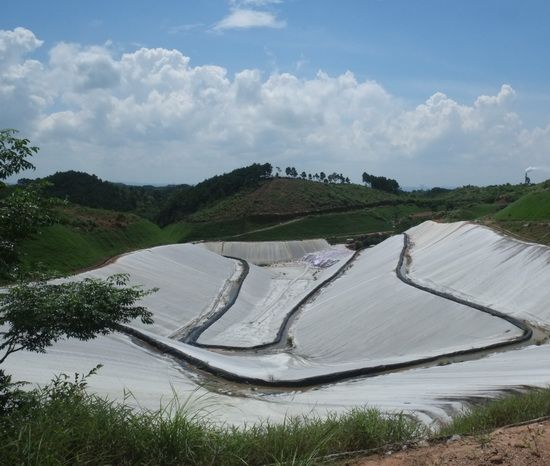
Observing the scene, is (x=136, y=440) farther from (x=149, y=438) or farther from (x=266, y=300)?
(x=266, y=300)

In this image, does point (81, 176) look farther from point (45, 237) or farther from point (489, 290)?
point (489, 290)

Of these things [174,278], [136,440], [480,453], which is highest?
[136,440]

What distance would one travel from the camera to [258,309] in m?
36.8

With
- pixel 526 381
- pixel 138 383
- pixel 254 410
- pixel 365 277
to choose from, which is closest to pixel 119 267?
pixel 365 277

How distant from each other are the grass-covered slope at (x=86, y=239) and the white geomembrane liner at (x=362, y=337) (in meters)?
4.40

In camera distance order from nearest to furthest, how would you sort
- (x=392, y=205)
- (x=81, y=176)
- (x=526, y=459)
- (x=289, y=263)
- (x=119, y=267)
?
(x=526, y=459) → (x=119, y=267) → (x=289, y=263) → (x=392, y=205) → (x=81, y=176)

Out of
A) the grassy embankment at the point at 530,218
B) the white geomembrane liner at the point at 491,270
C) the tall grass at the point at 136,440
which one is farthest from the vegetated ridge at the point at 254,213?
the tall grass at the point at 136,440

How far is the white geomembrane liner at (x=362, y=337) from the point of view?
Answer: 12.8 meters

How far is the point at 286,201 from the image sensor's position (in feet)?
307

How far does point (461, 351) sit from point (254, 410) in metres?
10.9

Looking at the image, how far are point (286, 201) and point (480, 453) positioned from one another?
290 ft

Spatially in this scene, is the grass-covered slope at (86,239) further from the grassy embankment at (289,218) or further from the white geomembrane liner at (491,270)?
the white geomembrane liner at (491,270)

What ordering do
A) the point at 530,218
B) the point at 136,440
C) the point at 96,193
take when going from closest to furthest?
the point at 136,440 < the point at 530,218 < the point at 96,193

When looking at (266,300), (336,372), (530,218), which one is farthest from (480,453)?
(530,218)
